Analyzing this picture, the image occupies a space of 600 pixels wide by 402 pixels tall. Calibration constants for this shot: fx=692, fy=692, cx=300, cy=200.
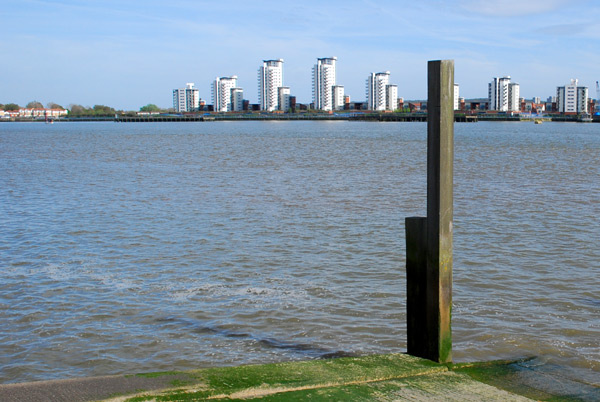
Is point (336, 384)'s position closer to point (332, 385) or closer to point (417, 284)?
point (332, 385)

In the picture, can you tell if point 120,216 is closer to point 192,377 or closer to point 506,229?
point 506,229

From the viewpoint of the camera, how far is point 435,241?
211 inches

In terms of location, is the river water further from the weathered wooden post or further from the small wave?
the weathered wooden post

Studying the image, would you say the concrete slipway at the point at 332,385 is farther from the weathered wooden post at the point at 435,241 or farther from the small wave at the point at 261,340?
the small wave at the point at 261,340

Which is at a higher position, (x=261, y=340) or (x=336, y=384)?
Result: (x=336, y=384)

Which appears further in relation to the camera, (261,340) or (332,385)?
(261,340)

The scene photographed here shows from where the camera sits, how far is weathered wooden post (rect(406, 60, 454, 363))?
A: 17.2 ft

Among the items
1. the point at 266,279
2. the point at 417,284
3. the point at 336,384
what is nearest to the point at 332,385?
the point at 336,384

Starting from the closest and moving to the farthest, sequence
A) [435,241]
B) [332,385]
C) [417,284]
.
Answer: [332,385]
[435,241]
[417,284]

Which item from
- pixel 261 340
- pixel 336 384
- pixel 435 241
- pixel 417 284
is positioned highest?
pixel 435 241

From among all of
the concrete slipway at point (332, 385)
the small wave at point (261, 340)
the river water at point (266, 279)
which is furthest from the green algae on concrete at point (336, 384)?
the river water at point (266, 279)

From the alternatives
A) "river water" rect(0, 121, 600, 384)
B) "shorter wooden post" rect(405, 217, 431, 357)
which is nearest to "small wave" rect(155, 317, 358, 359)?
"river water" rect(0, 121, 600, 384)

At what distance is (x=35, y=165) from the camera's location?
3562 centimetres

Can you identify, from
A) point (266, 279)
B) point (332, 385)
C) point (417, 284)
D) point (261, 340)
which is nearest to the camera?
point (332, 385)
